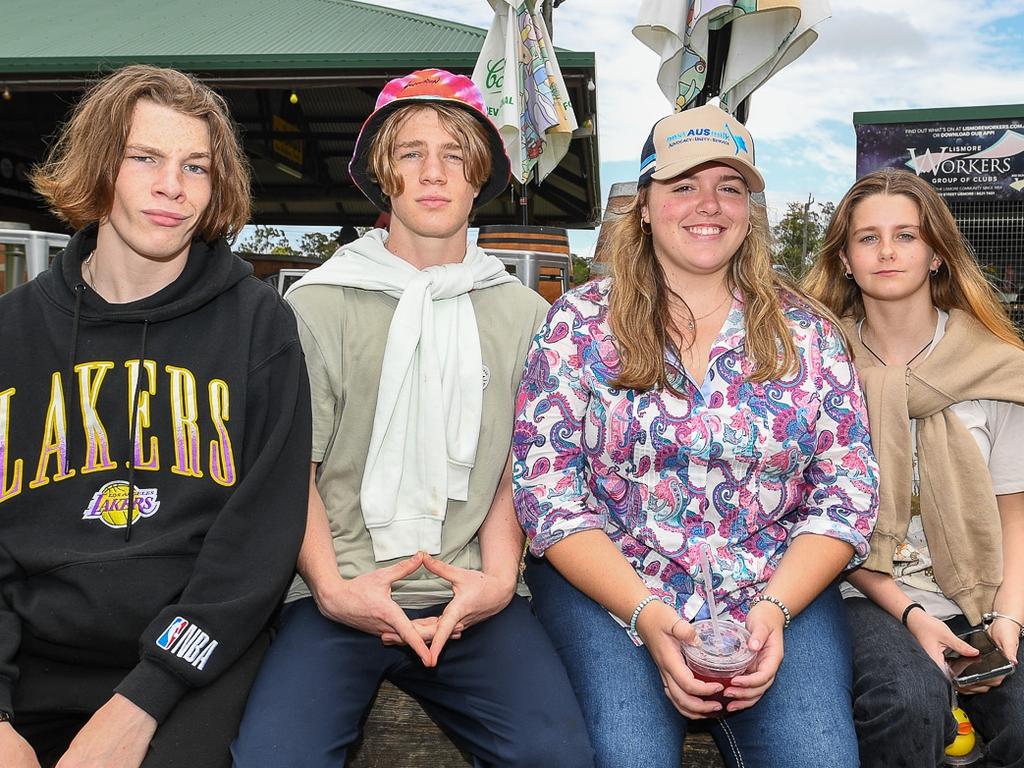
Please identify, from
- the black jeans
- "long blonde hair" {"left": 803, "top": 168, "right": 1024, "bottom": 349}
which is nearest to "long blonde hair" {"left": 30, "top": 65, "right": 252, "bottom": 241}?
"long blonde hair" {"left": 803, "top": 168, "right": 1024, "bottom": 349}

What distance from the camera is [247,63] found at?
873 centimetres

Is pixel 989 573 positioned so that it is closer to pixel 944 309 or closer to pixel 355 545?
pixel 944 309

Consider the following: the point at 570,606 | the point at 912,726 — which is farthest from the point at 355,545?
the point at 912,726

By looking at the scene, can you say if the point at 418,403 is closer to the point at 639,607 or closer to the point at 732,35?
the point at 639,607

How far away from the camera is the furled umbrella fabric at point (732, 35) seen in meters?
Result: 5.02

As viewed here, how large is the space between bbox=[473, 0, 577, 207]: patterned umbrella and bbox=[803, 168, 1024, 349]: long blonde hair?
4361 millimetres

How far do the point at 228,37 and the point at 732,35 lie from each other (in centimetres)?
729

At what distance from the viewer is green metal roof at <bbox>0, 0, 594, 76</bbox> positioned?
8688 mm

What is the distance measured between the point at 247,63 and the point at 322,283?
7352 mm

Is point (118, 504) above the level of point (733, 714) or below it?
above

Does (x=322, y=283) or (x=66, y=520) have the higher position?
(x=322, y=283)

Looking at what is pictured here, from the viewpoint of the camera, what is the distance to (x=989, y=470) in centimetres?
244

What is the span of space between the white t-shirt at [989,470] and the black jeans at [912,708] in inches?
8.8

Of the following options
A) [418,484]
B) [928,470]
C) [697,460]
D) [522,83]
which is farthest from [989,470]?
[522,83]
